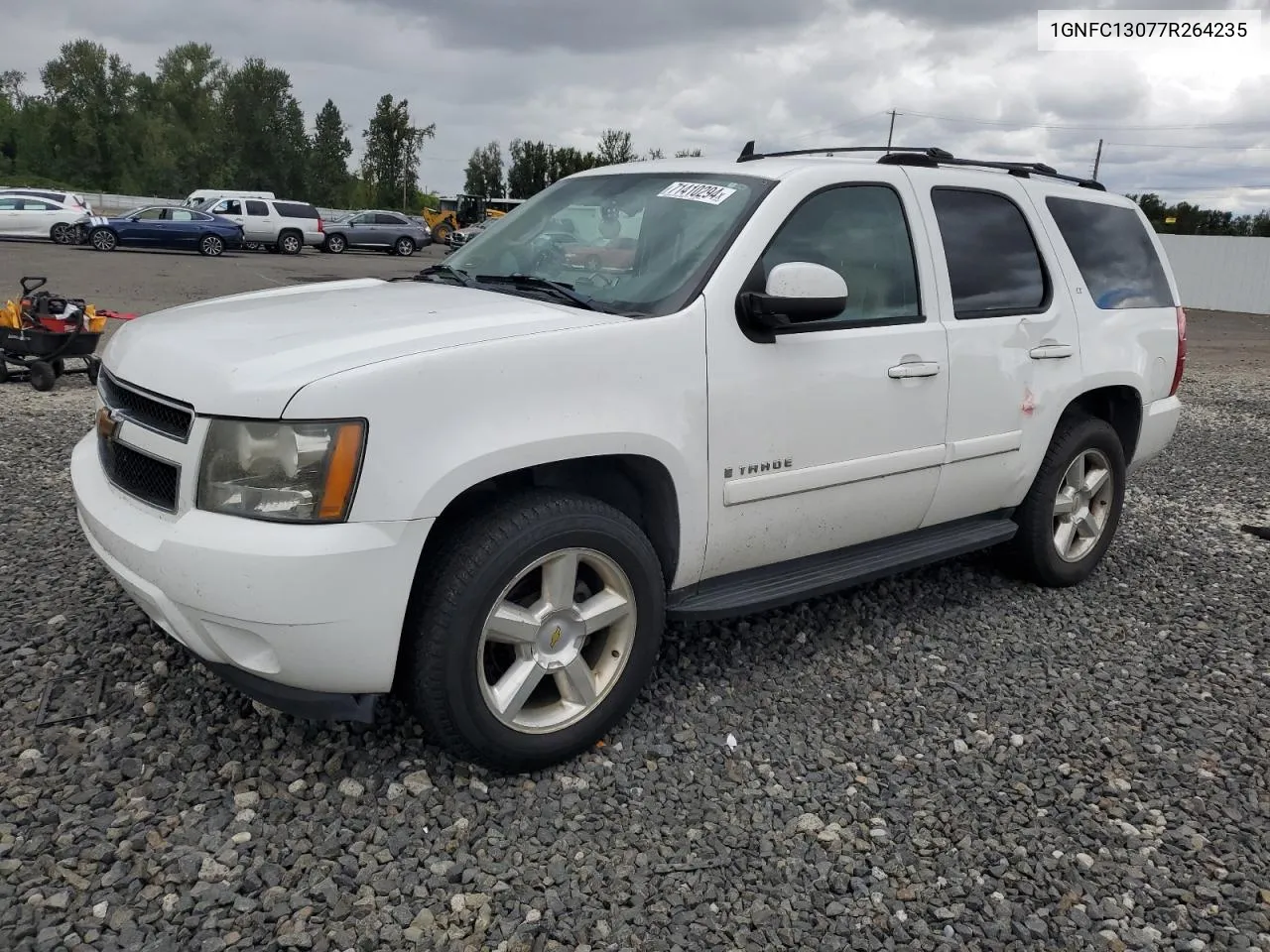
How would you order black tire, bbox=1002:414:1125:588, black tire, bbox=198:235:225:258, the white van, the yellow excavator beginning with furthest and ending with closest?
the yellow excavator < the white van < black tire, bbox=198:235:225:258 < black tire, bbox=1002:414:1125:588

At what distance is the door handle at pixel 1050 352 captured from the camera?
4.29 meters

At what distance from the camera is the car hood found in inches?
103

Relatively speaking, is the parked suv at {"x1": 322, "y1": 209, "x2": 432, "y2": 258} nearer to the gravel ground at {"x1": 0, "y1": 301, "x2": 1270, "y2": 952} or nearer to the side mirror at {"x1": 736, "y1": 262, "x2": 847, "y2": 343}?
the gravel ground at {"x1": 0, "y1": 301, "x2": 1270, "y2": 952}

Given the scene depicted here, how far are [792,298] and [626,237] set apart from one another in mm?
737

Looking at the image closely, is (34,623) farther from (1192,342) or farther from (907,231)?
(1192,342)

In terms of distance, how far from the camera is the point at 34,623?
387cm

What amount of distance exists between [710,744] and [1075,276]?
2.80m

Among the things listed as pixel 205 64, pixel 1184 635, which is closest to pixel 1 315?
pixel 1184 635

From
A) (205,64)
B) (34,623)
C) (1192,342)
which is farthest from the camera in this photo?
(205,64)

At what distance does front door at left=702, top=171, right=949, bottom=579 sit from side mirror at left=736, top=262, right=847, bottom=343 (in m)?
0.06

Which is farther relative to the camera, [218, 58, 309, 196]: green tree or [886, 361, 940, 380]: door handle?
[218, 58, 309, 196]: green tree

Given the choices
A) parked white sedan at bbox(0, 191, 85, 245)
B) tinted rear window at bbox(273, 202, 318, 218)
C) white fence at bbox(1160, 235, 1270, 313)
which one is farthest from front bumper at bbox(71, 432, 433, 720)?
tinted rear window at bbox(273, 202, 318, 218)

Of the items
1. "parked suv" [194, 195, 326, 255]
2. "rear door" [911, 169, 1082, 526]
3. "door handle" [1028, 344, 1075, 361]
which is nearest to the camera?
"rear door" [911, 169, 1082, 526]

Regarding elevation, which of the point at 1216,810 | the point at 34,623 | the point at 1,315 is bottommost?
the point at 1216,810
